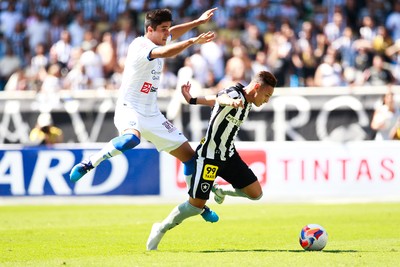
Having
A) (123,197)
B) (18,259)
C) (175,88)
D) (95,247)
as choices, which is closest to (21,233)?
(95,247)

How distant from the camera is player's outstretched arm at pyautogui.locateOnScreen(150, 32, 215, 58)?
34.9ft

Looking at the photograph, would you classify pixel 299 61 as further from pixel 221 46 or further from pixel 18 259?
pixel 18 259

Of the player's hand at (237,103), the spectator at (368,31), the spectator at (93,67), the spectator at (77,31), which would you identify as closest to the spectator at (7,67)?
the spectator at (77,31)

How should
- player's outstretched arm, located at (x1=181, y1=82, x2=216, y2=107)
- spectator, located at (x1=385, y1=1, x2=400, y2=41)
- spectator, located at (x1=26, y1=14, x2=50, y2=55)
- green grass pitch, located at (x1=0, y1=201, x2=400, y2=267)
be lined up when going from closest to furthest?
green grass pitch, located at (x1=0, y1=201, x2=400, y2=267) < player's outstretched arm, located at (x1=181, y1=82, x2=216, y2=107) < spectator, located at (x1=385, y1=1, x2=400, y2=41) < spectator, located at (x1=26, y1=14, x2=50, y2=55)

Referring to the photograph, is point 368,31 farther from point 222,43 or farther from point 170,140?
point 170,140

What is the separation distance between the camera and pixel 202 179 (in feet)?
36.2

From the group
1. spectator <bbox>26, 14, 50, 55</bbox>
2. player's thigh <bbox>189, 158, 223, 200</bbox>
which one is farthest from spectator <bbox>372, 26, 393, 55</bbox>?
player's thigh <bbox>189, 158, 223, 200</bbox>

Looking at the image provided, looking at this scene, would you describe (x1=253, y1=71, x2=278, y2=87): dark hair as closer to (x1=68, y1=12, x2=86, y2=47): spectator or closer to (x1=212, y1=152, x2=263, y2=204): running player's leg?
(x1=212, y1=152, x2=263, y2=204): running player's leg

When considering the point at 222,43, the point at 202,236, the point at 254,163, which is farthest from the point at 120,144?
the point at 222,43

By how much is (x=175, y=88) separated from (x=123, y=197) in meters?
4.21

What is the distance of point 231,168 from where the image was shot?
11422 millimetres

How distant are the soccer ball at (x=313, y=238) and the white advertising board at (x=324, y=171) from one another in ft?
27.4

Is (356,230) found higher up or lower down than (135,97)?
lower down

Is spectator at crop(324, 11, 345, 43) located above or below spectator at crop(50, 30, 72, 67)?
above
